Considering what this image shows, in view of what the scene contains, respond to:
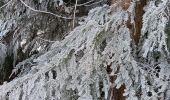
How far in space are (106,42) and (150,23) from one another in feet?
1.04

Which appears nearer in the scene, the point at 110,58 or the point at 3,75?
the point at 110,58

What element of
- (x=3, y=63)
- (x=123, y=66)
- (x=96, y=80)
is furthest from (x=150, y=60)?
(x=3, y=63)

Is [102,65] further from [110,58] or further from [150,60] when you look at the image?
[150,60]

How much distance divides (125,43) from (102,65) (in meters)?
0.24

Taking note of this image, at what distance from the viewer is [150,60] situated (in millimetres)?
2350

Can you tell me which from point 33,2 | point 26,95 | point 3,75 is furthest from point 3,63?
point 26,95

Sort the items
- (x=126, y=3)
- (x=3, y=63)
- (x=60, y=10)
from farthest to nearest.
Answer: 1. (x=3, y=63)
2. (x=60, y=10)
3. (x=126, y=3)

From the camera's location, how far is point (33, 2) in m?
3.42

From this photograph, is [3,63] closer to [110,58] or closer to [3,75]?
[3,75]

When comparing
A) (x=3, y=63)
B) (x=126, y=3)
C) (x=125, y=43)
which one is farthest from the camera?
(x=3, y=63)

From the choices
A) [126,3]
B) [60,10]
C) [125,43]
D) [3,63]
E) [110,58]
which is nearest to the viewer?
[125,43]

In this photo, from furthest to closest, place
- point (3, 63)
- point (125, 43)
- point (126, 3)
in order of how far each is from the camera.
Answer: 1. point (3, 63)
2. point (126, 3)
3. point (125, 43)

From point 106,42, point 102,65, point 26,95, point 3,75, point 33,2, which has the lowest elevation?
point 3,75

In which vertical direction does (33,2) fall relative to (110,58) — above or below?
above
